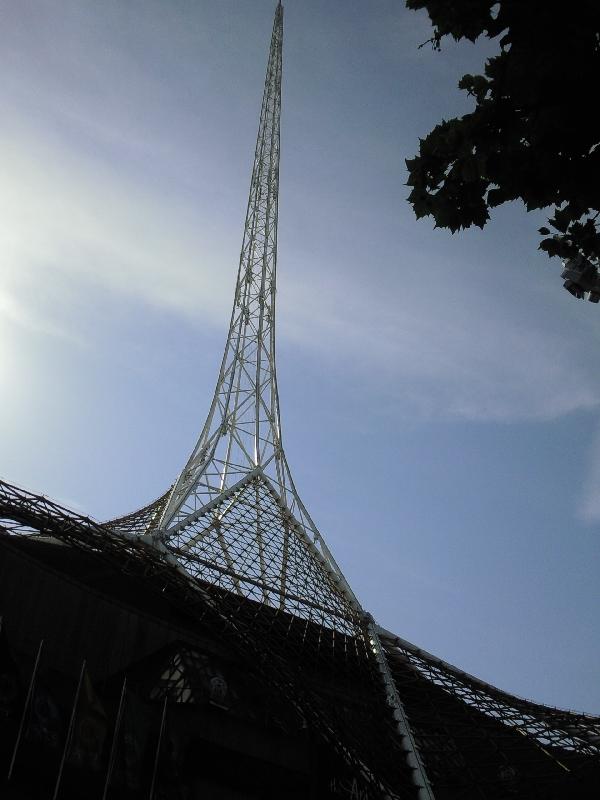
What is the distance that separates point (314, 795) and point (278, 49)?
4974 cm

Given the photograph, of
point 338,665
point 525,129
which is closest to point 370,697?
point 338,665

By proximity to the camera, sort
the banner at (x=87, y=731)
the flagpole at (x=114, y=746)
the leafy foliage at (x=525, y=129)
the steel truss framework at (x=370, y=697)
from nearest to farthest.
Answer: the leafy foliage at (x=525, y=129), the banner at (x=87, y=731), the flagpole at (x=114, y=746), the steel truss framework at (x=370, y=697)

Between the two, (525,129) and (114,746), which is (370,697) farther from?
(525,129)

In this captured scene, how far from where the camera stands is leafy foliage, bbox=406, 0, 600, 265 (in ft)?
22.3

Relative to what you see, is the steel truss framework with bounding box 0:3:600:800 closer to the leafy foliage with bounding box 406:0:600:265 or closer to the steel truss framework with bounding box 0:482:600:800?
the steel truss framework with bounding box 0:482:600:800

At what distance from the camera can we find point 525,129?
752 centimetres

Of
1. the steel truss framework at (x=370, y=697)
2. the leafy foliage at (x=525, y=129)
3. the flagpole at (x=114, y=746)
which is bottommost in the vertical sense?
the flagpole at (x=114, y=746)

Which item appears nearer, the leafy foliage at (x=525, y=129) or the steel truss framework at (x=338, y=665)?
the leafy foliage at (x=525, y=129)

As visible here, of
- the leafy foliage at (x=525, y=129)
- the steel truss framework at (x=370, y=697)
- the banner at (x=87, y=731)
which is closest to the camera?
the leafy foliage at (x=525, y=129)

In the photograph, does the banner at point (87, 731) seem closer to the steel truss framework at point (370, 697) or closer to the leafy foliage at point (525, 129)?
the steel truss framework at point (370, 697)

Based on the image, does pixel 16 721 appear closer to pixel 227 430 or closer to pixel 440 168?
pixel 440 168

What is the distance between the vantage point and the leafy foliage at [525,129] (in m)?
6.79

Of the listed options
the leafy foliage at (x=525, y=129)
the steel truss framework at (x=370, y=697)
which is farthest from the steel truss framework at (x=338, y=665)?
the leafy foliage at (x=525, y=129)

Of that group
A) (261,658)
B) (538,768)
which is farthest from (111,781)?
(538,768)
